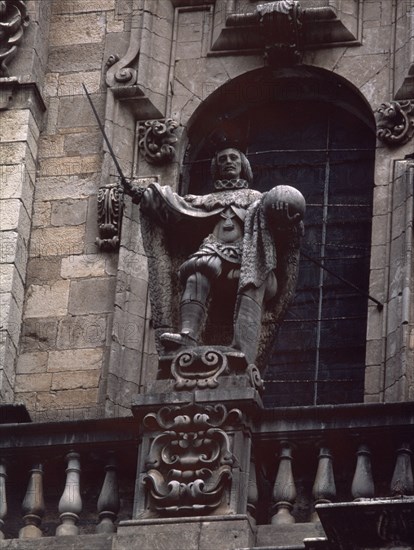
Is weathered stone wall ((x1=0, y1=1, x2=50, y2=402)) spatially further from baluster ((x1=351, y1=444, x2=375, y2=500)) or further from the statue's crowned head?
baluster ((x1=351, y1=444, x2=375, y2=500))

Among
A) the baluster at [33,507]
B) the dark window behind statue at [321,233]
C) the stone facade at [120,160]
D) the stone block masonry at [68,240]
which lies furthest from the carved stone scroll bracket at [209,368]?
the dark window behind statue at [321,233]

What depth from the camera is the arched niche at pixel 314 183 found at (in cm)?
2305

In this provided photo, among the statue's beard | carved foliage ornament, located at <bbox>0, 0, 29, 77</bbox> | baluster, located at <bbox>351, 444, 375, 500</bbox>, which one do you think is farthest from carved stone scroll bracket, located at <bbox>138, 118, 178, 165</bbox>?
baluster, located at <bbox>351, 444, 375, 500</bbox>

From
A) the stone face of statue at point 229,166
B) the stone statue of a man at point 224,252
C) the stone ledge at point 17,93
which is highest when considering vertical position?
the stone ledge at point 17,93

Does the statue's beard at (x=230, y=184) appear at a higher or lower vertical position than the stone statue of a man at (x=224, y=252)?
higher

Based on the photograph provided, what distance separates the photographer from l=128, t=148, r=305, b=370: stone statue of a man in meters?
21.1

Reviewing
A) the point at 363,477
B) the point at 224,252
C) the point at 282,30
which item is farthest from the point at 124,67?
the point at 363,477

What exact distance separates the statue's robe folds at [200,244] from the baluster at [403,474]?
4.84 ft

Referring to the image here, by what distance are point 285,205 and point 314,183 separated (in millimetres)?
3011

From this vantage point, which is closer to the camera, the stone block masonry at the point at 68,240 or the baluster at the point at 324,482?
the baluster at the point at 324,482

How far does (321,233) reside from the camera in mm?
23719

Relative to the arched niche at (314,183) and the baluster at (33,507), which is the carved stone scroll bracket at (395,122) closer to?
the arched niche at (314,183)

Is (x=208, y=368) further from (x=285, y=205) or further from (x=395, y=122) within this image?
(x=395, y=122)

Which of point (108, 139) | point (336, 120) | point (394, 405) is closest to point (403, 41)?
point (336, 120)
